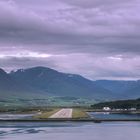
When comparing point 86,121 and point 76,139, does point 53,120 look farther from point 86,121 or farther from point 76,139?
point 76,139

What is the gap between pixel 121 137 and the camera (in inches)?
2589

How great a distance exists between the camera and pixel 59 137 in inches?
2650

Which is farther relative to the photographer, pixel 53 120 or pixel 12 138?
pixel 53 120

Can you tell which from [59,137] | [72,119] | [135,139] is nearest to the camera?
[135,139]

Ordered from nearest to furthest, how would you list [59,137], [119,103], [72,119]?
Result: [59,137] → [72,119] → [119,103]

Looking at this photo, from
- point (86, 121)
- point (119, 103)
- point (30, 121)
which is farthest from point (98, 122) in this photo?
point (119, 103)

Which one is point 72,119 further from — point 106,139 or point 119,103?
point 119,103

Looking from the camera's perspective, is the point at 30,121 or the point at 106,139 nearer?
the point at 106,139

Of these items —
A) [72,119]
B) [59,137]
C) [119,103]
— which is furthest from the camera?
[119,103]

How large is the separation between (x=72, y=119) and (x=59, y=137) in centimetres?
3969

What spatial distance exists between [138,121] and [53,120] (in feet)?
54.5

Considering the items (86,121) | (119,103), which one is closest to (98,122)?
(86,121)

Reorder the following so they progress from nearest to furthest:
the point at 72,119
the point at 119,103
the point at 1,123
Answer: the point at 1,123 → the point at 72,119 → the point at 119,103

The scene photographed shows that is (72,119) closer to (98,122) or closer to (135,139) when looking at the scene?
(98,122)
